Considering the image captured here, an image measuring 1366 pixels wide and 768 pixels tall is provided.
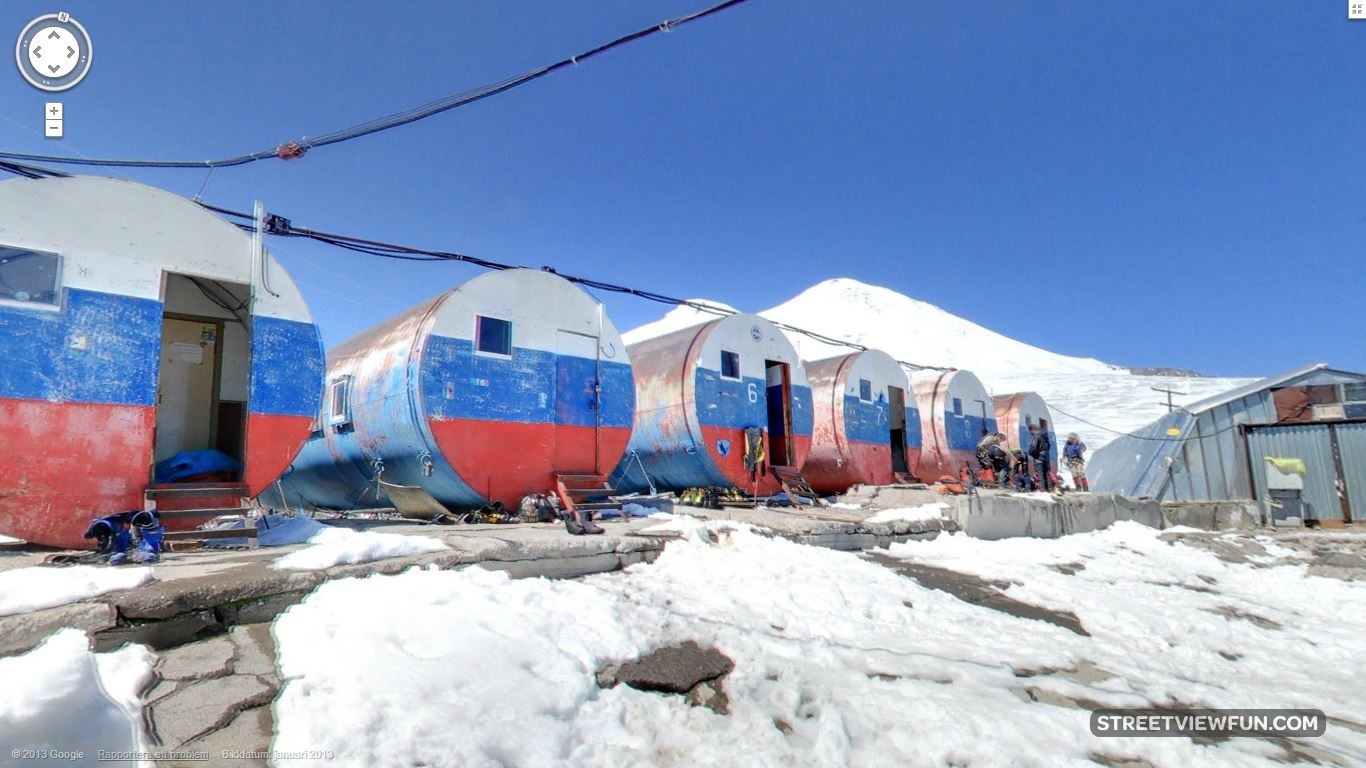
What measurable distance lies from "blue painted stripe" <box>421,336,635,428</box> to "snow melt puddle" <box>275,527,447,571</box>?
124 inches

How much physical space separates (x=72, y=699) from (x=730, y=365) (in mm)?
10252

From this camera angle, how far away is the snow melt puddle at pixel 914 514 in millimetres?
9062

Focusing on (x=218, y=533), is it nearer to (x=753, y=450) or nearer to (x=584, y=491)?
(x=584, y=491)

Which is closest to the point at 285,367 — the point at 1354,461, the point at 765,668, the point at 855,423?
the point at 765,668

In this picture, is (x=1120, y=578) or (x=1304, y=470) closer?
(x=1120, y=578)

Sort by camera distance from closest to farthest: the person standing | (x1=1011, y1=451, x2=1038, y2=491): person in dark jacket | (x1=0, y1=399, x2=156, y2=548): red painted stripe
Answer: (x1=0, y1=399, x2=156, y2=548): red painted stripe → (x1=1011, y1=451, x2=1038, y2=491): person in dark jacket → the person standing

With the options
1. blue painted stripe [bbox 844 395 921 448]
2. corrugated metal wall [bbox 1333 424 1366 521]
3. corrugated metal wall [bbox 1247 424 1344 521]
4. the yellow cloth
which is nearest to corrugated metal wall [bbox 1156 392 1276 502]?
corrugated metal wall [bbox 1247 424 1344 521]

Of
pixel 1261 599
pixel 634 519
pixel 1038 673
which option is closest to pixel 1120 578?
pixel 1261 599

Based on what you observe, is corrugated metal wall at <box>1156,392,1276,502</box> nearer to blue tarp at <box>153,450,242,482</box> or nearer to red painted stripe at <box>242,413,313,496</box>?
red painted stripe at <box>242,413,313,496</box>

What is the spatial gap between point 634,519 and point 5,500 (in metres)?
5.66

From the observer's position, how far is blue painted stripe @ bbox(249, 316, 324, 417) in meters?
6.34

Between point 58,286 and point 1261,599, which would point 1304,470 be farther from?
point 58,286

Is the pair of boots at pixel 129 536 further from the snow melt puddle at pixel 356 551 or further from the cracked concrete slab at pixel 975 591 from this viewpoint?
the cracked concrete slab at pixel 975 591

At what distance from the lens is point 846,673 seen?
378cm
